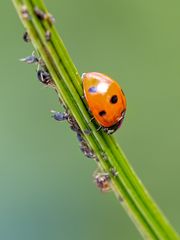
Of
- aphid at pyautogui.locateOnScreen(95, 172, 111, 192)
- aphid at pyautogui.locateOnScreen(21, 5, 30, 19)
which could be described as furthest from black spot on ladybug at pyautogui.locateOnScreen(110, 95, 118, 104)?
aphid at pyautogui.locateOnScreen(21, 5, 30, 19)

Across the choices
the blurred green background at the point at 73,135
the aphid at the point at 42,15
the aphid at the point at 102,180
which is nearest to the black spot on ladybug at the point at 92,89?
the aphid at the point at 102,180

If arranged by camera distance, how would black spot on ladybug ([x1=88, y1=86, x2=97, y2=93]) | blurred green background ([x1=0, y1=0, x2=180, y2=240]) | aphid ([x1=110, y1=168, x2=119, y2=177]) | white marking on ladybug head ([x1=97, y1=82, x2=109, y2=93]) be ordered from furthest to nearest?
blurred green background ([x1=0, y1=0, x2=180, y2=240]) → white marking on ladybug head ([x1=97, y1=82, x2=109, y2=93]) → black spot on ladybug ([x1=88, y1=86, x2=97, y2=93]) → aphid ([x1=110, y1=168, x2=119, y2=177])

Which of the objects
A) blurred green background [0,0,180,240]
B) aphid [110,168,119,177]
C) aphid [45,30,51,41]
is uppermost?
blurred green background [0,0,180,240]

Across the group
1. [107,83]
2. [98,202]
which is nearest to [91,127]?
[107,83]

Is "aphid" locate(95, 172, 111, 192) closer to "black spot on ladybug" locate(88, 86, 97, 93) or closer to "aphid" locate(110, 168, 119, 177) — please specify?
"aphid" locate(110, 168, 119, 177)

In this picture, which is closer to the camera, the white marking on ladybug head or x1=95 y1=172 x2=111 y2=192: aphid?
x1=95 y1=172 x2=111 y2=192: aphid

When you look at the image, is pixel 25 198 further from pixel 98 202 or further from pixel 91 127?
pixel 91 127
